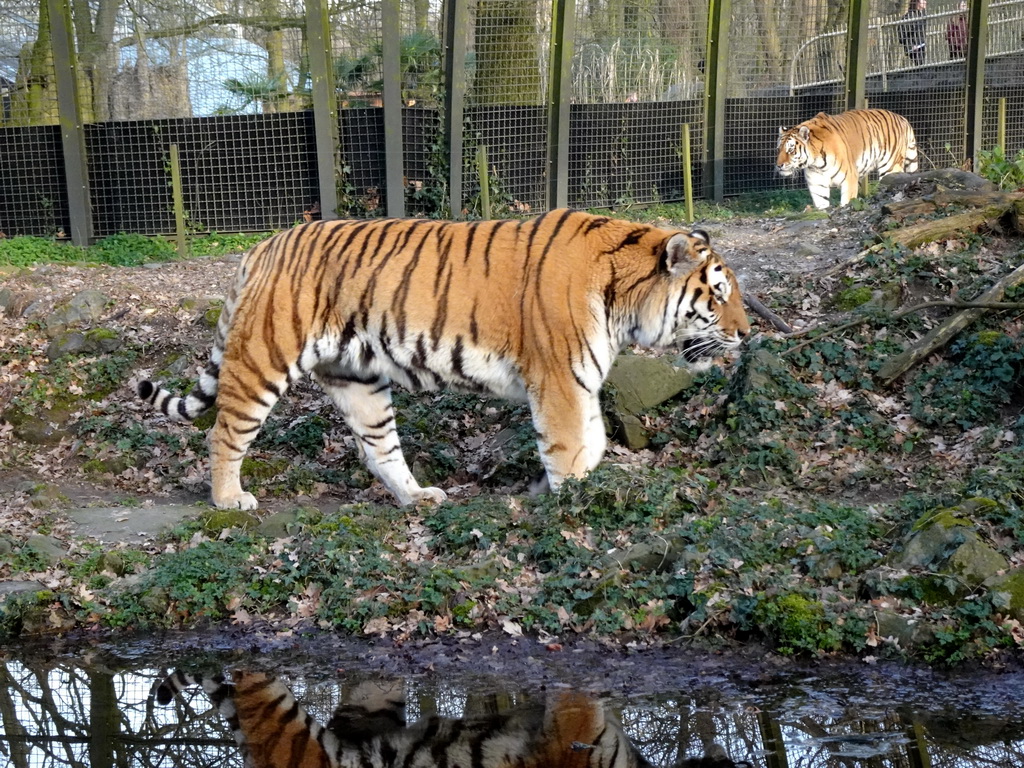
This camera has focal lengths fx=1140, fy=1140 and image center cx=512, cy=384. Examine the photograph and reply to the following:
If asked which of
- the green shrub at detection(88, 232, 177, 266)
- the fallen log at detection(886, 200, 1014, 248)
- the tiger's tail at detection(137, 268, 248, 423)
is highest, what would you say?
the fallen log at detection(886, 200, 1014, 248)

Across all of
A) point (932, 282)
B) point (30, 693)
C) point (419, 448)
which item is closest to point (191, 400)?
point (419, 448)

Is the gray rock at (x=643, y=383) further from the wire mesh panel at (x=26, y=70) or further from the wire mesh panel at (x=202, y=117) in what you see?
the wire mesh panel at (x=26, y=70)

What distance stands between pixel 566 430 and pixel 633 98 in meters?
8.92

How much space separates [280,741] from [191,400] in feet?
10.2

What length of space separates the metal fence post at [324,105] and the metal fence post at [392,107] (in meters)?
0.59

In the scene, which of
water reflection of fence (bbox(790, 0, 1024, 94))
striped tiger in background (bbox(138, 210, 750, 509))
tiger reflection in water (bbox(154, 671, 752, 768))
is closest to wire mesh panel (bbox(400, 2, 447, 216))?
water reflection of fence (bbox(790, 0, 1024, 94))

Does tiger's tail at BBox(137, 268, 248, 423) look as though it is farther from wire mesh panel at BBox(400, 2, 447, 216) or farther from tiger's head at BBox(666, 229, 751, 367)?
wire mesh panel at BBox(400, 2, 447, 216)

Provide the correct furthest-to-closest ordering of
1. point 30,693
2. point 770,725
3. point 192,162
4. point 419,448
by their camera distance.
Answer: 1. point 192,162
2. point 419,448
3. point 30,693
4. point 770,725

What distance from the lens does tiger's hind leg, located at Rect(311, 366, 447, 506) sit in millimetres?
6828

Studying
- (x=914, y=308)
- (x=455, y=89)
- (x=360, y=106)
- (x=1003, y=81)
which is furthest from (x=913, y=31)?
(x=914, y=308)

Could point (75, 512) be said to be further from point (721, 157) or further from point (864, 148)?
point (864, 148)

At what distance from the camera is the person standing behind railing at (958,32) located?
1587 centimetres

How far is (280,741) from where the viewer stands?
4.05 meters

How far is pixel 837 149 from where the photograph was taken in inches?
556
